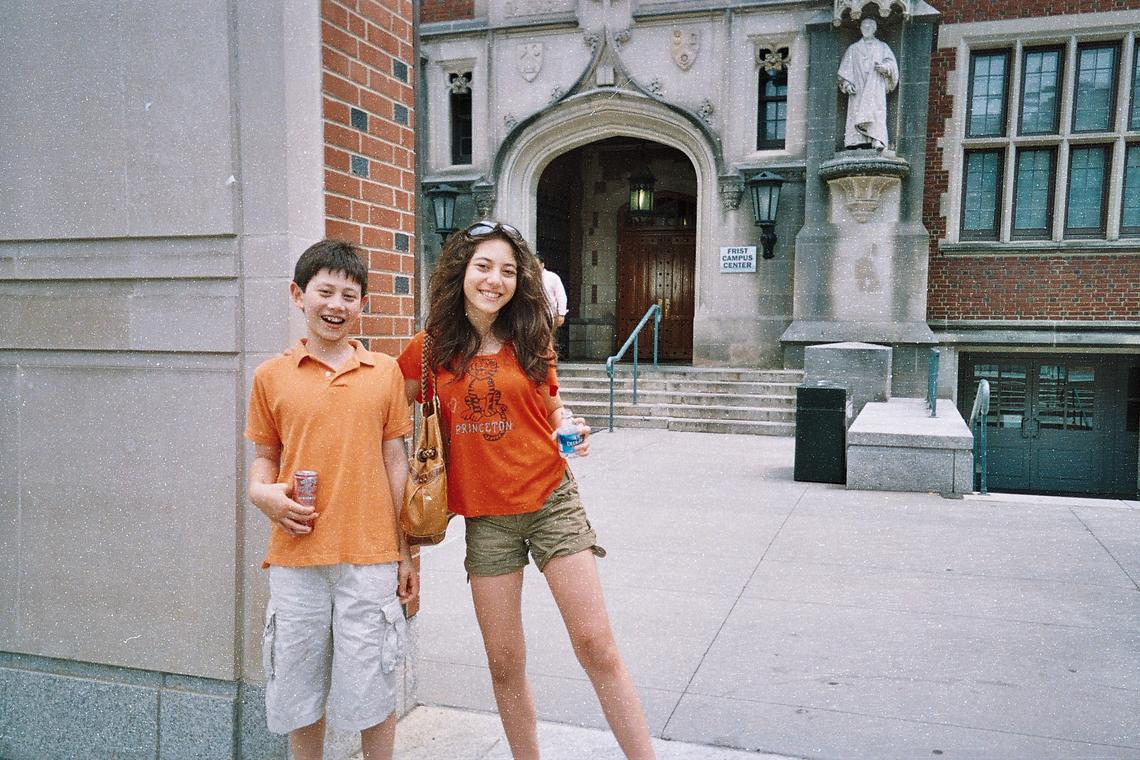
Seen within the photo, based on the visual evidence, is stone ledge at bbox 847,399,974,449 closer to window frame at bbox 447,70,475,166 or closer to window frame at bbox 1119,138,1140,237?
window frame at bbox 1119,138,1140,237

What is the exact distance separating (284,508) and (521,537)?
67 cm

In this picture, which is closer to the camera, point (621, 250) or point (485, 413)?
point (485, 413)

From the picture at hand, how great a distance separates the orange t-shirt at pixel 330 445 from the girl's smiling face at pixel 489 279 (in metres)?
0.36

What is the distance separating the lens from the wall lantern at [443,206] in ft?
46.4

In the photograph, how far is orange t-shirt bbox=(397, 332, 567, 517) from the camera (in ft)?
7.98

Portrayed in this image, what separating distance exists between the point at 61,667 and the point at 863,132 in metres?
11.6

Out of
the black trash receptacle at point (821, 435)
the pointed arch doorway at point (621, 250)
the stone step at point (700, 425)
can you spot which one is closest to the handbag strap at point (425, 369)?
the black trash receptacle at point (821, 435)

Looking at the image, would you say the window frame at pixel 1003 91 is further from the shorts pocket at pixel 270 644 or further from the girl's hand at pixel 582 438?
the shorts pocket at pixel 270 644

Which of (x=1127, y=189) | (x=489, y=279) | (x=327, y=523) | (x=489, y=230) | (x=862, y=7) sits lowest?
(x=327, y=523)

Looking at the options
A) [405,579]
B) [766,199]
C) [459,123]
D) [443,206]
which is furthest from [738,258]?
[405,579]

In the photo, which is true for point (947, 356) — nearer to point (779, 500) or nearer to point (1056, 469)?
point (1056, 469)

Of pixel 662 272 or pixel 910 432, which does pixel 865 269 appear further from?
pixel 910 432

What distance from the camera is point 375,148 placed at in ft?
10.4

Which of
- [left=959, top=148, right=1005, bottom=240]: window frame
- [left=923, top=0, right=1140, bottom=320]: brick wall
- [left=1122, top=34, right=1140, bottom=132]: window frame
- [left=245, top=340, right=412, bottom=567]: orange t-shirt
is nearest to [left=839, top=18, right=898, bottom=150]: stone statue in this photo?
[left=923, top=0, right=1140, bottom=320]: brick wall
